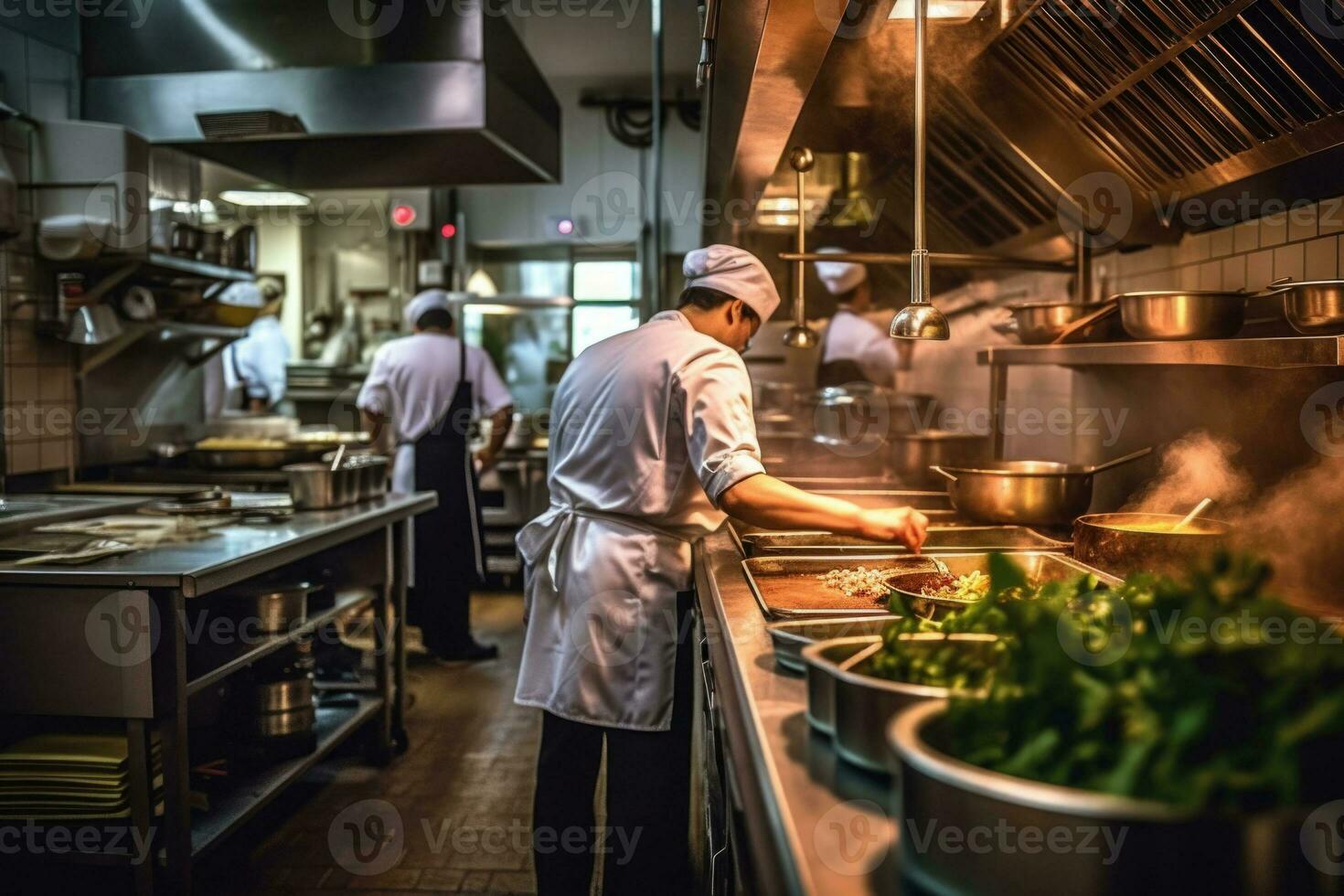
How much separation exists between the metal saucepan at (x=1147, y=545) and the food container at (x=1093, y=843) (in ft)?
3.39

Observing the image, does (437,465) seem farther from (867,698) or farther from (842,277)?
(867,698)

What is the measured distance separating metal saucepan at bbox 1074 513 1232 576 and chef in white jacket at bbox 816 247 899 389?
3.59 meters

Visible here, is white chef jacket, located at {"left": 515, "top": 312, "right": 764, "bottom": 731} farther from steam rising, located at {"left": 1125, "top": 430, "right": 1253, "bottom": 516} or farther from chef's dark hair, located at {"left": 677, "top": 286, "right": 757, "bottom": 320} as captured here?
steam rising, located at {"left": 1125, "top": 430, "right": 1253, "bottom": 516}

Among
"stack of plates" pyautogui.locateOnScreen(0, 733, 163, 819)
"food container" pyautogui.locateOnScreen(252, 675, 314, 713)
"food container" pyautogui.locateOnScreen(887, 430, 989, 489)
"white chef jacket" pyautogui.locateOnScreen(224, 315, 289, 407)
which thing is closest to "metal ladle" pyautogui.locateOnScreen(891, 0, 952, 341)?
"food container" pyautogui.locateOnScreen(887, 430, 989, 489)

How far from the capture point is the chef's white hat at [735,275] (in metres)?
2.45

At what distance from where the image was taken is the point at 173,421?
17.0 feet

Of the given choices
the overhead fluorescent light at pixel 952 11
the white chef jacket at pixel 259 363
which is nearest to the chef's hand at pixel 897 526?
the overhead fluorescent light at pixel 952 11

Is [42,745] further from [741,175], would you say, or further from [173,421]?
[173,421]

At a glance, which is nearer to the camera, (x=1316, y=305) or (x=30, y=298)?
(x=1316, y=305)

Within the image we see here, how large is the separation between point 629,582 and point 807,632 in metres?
0.97

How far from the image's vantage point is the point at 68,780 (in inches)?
94.2

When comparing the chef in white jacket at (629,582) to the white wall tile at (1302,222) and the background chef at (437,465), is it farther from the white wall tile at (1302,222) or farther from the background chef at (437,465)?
the background chef at (437,465)

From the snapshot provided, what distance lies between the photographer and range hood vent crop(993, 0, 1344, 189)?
5.43ft

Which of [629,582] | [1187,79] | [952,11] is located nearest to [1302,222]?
[1187,79]
